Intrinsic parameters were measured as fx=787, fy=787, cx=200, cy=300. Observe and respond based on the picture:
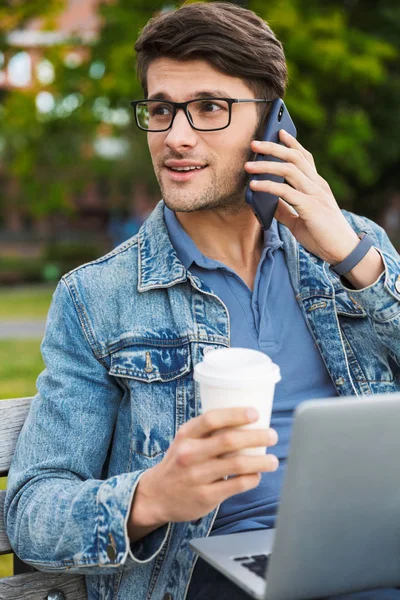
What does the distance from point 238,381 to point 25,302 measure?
16014mm

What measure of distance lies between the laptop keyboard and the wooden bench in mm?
688

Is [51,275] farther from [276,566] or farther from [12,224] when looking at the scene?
[12,224]

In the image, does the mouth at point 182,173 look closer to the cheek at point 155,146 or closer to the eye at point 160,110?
the cheek at point 155,146

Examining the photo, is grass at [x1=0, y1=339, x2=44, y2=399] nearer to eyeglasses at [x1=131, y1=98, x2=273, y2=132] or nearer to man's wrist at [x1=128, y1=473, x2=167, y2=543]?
eyeglasses at [x1=131, y1=98, x2=273, y2=132]

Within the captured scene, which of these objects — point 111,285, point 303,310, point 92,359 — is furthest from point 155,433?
point 303,310

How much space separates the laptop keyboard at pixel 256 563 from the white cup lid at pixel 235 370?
440 millimetres

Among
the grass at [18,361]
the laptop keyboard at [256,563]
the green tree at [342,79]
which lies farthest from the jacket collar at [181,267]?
the green tree at [342,79]

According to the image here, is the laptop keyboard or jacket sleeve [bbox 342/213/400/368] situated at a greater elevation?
jacket sleeve [bbox 342/213/400/368]

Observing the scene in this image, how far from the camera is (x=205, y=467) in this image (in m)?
1.58

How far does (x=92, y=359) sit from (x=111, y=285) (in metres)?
0.24

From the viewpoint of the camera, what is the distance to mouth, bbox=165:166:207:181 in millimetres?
2422

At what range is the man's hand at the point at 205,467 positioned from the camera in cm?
151

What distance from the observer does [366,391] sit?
2404mm

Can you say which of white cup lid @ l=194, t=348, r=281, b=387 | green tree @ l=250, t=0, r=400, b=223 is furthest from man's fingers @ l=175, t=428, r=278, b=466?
green tree @ l=250, t=0, r=400, b=223
